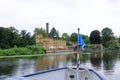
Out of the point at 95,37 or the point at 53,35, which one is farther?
the point at 53,35

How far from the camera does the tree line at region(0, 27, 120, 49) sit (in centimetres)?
11388

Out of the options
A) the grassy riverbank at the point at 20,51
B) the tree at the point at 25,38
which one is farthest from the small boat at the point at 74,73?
the tree at the point at 25,38

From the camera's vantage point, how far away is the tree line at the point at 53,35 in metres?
114

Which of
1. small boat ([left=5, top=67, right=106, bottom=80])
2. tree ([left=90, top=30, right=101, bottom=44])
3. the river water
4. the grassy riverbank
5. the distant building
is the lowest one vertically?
the river water

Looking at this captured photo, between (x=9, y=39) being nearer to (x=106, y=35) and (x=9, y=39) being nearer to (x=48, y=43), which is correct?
(x=48, y=43)

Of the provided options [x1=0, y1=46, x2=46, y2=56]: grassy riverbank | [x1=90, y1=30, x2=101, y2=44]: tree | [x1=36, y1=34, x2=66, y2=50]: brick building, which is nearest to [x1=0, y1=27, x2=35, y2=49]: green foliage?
[x1=36, y1=34, x2=66, y2=50]: brick building

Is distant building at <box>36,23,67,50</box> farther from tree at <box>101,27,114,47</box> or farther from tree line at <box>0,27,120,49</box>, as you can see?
tree at <box>101,27,114,47</box>

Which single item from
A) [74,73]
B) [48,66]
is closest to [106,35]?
[48,66]

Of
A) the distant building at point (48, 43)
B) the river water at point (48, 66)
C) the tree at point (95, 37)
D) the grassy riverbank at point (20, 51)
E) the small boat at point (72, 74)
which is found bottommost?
the river water at point (48, 66)

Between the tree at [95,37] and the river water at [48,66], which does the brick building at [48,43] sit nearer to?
the tree at [95,37]

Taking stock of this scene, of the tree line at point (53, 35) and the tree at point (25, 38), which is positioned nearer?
the tree line at point (53, 35)

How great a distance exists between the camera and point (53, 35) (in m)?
196

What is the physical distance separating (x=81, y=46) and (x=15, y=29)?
113m

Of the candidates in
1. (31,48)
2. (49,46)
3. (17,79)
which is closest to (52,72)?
(17,79)
